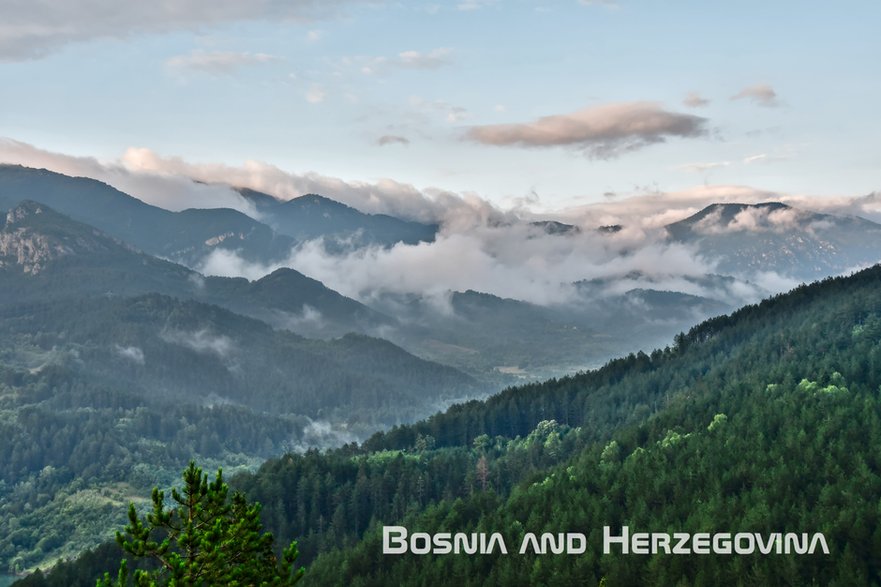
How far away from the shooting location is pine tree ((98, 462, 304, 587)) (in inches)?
1921

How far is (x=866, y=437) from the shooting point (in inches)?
7239

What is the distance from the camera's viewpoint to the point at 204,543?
4984cm

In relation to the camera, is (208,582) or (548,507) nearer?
(208,582)

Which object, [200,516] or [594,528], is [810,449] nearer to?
[594,528]

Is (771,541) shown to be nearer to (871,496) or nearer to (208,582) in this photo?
(871,496)

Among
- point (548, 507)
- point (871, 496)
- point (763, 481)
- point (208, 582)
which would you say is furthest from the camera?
point (548, 507)

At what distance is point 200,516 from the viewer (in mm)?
52344

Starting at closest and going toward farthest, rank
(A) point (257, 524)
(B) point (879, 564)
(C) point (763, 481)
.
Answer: (A) point (257, 524) < (B) point (879, 564) < (C) point (763, 481)

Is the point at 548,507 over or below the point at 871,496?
below

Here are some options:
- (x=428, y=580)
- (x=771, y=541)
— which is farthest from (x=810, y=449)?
(x=428, y=580)

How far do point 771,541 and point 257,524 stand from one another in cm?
12390

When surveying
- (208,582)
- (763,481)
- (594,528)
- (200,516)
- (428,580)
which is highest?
(200,516)

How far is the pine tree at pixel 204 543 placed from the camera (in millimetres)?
48781

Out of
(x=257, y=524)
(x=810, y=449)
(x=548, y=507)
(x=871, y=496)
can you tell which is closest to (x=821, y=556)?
(x=871, y=496)
